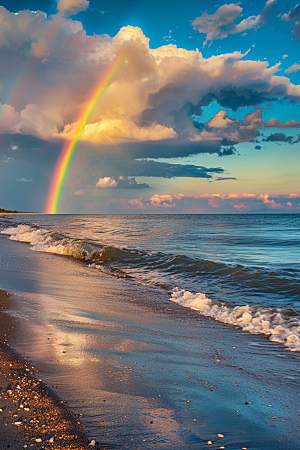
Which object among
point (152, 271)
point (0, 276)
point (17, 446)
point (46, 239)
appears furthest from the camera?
point (46, 239)

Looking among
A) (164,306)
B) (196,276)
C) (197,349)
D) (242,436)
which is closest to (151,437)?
(242,436)

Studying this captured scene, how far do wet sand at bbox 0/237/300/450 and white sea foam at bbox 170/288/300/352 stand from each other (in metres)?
0.35

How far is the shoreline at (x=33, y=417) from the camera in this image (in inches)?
93.7

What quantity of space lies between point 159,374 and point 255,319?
3.83m

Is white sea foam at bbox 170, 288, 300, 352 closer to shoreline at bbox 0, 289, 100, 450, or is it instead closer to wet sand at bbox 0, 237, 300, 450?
wet sand at bbox 0, 237, 300, 450

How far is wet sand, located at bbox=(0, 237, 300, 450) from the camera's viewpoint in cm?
277

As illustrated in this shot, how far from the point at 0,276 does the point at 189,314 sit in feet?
21.5

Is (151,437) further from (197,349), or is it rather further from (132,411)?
(197,349)

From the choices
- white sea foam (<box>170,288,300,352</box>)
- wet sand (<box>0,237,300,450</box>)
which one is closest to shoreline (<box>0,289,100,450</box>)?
wet sand (<box>0,237,300,450</box>)

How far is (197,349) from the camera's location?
198 inches

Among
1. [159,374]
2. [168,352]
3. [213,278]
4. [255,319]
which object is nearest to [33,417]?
[159,374]

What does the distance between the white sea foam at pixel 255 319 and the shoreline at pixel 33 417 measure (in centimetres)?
433

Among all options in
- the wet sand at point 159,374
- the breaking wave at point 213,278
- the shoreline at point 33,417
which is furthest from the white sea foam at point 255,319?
the shoreline at point 33,417

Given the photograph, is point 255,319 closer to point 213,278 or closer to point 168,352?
point 168,352
